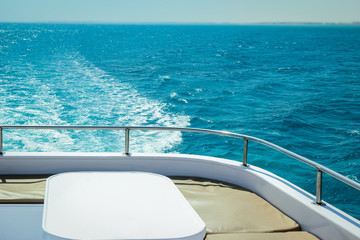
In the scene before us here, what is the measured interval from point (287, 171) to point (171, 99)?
10.6 meters

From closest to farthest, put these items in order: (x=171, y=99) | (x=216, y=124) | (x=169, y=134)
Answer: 1. (x=169, y=134)
2. (x=216, y=124)
3. (x=171, y=99)

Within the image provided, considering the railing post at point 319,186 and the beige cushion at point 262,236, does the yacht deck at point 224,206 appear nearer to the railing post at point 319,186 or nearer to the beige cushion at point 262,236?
the beige cushion at point 262,236

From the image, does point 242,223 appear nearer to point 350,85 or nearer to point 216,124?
point 216,124

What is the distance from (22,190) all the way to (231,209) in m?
1.97

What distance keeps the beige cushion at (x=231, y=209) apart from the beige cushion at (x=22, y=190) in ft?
4.48

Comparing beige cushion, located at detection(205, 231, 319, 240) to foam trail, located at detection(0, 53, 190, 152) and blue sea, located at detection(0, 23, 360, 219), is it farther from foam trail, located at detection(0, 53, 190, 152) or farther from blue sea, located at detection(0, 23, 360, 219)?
foam trail, located at detection(0, 53, 190, 152)

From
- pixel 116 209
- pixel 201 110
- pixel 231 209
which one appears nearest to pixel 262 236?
pixel 231 209

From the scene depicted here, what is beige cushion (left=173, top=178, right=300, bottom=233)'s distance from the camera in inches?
142

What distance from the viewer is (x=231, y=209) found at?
12.9 ft

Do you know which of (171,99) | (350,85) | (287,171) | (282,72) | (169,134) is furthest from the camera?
(282,72)

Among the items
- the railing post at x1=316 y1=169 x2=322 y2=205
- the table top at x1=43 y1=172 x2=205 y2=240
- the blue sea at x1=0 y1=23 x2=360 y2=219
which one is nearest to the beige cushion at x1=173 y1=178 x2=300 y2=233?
the railing post at x1=316 y1=169 x2=322 y2=205

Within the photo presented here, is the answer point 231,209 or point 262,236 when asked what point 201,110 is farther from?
point 262,236

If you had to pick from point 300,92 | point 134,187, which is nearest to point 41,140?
point 134,187

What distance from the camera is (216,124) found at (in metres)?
17.5
